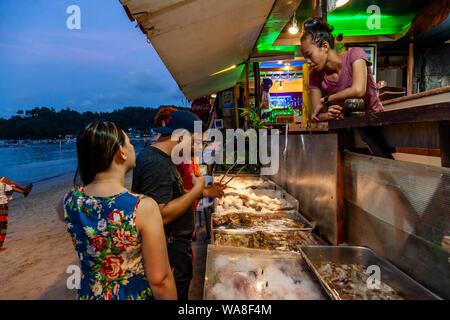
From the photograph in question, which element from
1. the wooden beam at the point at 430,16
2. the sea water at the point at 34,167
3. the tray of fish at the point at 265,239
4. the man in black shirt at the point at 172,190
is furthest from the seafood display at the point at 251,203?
the sea water at the point at 34,167

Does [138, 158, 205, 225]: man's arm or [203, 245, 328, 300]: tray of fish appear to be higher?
[138, 158, 205, 225]: man's arm

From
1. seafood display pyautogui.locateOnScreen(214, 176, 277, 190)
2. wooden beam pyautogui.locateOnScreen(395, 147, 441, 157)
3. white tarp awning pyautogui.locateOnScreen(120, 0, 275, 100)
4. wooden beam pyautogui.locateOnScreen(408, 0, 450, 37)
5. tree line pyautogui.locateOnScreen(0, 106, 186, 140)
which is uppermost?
tree line pyautogui.locateOnScreen(0, 106, 186, 140)

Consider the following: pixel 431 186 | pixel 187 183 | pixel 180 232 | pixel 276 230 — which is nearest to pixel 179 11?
pixel 187 183

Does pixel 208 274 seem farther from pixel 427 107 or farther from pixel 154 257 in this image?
pixel 427 107

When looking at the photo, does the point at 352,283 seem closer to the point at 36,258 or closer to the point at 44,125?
the point at 36,258

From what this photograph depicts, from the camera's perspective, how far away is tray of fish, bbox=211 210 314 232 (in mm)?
2711

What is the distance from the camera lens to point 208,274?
75.0 inches

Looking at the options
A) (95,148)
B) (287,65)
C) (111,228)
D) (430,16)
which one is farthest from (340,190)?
(287,65)

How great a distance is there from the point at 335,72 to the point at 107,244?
2438mm

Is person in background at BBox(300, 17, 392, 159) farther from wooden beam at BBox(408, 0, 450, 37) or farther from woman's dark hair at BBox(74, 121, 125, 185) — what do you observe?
wooden beam at BBox(408, 0, 450, 37)

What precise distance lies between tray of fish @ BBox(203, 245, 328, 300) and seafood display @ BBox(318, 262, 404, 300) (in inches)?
4.5

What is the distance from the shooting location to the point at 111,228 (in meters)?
1.37

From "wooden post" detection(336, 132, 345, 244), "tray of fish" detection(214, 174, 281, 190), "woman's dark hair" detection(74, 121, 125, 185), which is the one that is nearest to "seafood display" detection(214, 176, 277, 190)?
"tray of fish" detection(214, 174, 281, 190)
